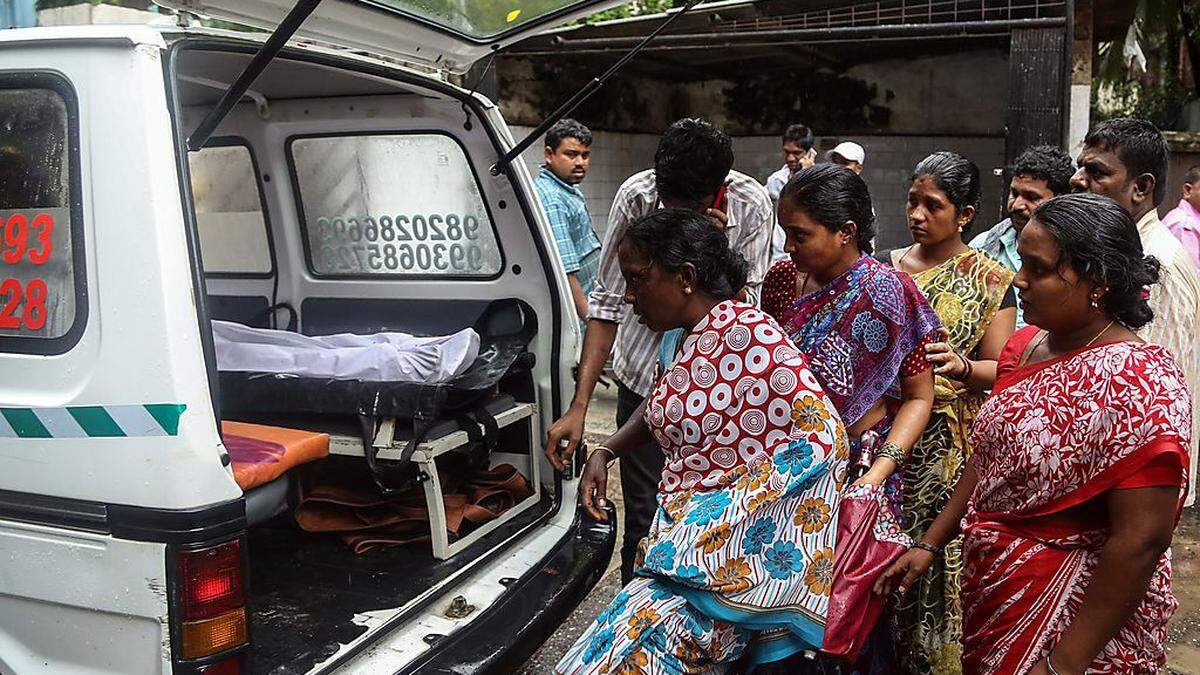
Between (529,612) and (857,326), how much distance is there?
1165mm

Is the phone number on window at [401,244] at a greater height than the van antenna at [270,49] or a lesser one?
lesser

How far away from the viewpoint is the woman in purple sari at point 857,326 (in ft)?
7.57

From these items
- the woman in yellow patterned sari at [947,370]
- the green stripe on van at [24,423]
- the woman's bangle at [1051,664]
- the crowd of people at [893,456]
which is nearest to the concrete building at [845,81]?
the woman in yellow patterned sari at [947,370]

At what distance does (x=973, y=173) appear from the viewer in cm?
284

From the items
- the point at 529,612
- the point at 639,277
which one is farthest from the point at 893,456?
the point at 529,612

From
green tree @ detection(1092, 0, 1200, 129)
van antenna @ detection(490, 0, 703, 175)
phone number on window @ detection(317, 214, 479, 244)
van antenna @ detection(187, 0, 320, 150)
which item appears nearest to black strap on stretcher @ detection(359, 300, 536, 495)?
phone number on window @ detection(317, 214, 479, 244)

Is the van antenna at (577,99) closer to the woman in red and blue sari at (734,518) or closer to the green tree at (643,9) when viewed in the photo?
the woman in red and blue sari at (734,518)

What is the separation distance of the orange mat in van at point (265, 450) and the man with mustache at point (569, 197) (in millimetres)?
2703

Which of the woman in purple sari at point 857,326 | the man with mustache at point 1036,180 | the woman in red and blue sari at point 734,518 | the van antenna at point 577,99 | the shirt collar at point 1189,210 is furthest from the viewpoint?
the shirt collar at point 1189,210

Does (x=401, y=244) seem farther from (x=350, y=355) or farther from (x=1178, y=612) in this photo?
(x=1178, y=612)

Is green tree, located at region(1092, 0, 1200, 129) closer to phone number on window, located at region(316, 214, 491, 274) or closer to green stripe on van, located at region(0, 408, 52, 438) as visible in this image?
phone number on window, located at region(316, 214, 491, 274)

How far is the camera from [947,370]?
2.43m

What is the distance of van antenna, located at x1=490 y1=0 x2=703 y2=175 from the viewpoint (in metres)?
2.73

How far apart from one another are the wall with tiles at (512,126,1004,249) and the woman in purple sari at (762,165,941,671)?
23.7ft
